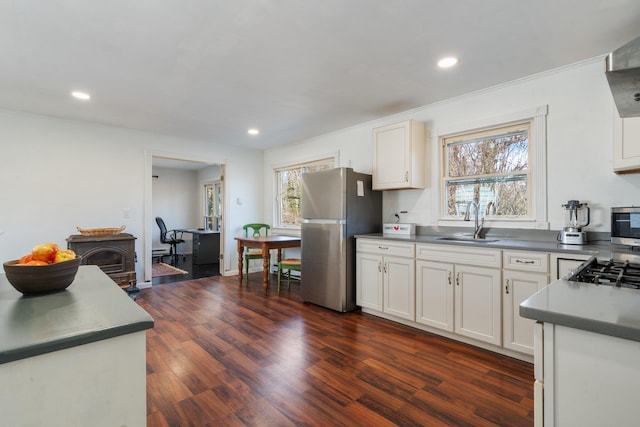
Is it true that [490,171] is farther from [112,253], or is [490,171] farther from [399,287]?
Result: [112,253]

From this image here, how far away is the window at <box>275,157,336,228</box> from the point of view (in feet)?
17.8

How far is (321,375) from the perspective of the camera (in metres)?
2.14

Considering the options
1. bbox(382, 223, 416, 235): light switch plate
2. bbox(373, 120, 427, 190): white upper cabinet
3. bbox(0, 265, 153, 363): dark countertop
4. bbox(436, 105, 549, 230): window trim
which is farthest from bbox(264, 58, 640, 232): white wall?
bbox(0, 265, 153, 363): dark countertop

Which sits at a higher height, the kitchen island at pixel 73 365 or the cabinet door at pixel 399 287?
the kitchen island at pixel 73 365

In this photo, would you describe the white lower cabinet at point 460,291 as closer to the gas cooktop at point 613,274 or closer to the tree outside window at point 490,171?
the tree outside window at point 490,171

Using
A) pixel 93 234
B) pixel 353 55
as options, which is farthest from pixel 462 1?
pixel 93 234

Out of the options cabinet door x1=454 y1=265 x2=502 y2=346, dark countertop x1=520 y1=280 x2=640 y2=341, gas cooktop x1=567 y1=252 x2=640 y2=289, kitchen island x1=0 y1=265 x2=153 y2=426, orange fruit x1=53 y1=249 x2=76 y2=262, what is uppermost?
orange fruit x1=53 y1=249 x2=76 y2=262

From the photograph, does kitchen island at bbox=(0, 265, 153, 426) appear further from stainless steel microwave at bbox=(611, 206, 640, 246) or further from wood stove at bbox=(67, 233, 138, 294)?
wood stove at bbox=(67, 233, 138, 294)

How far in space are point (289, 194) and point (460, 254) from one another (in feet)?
11.5

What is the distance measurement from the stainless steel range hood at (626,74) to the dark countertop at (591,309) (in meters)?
0.68

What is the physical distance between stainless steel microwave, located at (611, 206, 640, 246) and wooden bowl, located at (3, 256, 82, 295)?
10.2 ft

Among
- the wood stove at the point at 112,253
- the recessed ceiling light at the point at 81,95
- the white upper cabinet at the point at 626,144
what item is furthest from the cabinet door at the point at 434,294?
the recessed ceiling light at the point at 81,95

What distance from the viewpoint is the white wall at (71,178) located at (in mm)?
3682

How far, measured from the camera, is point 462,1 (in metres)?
1.80
